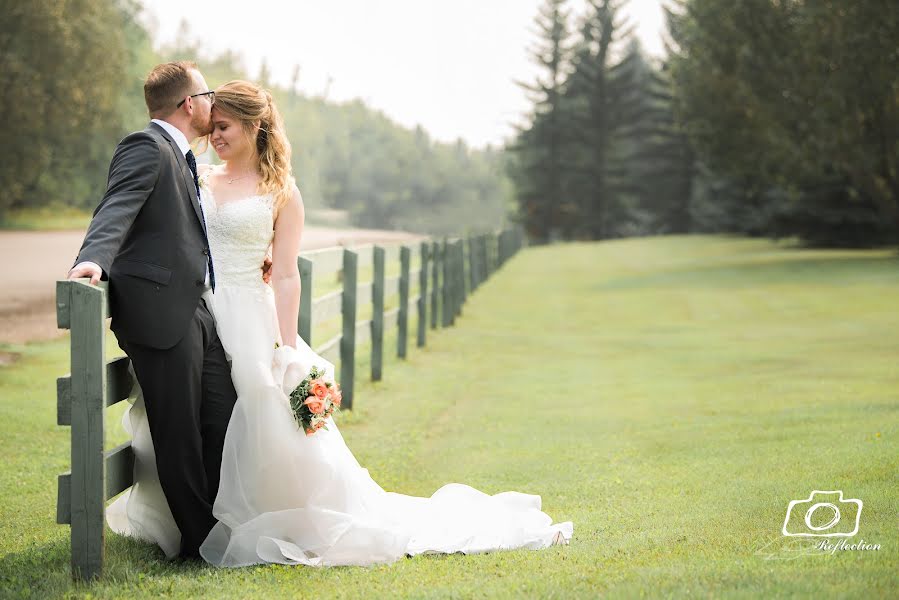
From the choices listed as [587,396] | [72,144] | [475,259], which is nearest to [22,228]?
[72,144]

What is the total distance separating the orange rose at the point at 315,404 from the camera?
15.1 ft

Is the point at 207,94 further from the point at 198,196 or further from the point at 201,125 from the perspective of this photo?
the point at 198,196

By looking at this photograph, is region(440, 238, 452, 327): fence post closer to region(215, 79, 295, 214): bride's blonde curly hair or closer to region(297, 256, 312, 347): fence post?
region(297, 256, 312, 347): fence post

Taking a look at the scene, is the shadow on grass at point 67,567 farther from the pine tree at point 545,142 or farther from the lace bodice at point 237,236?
the pine tree at point 545,142

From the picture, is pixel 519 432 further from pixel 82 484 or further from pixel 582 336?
pixel 582 336

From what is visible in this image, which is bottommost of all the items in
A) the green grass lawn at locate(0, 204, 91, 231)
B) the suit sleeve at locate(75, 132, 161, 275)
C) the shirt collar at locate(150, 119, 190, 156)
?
the green grass lawn at locate(0, 204, 91, 231)

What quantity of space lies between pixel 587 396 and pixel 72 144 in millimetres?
40717

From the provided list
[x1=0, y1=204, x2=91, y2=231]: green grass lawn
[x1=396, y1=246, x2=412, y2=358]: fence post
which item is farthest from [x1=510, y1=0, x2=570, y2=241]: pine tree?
[x1=396, y1=246, x2=412, y2=358]: fence post

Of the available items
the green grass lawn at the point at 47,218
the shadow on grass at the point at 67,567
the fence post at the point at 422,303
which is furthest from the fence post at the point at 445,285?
the green grass lawn at the point at 47,218

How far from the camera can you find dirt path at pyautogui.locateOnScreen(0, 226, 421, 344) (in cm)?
1338

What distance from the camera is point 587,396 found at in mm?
10125

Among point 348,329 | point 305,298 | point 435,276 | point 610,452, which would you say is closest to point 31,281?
point 435,276

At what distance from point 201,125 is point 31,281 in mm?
15672

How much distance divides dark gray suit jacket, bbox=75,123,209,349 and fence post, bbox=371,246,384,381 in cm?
641
